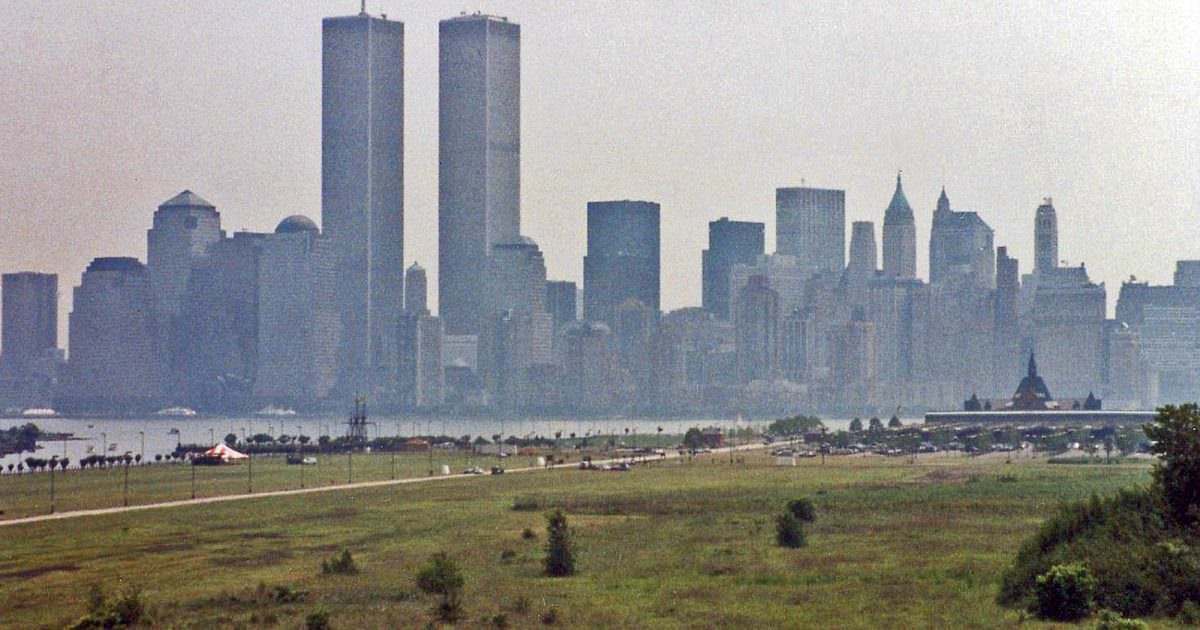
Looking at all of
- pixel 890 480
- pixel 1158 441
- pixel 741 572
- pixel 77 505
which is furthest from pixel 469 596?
pixel 890 480

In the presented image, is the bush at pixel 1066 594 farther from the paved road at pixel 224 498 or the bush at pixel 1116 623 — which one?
the paved road at pixel 224 498

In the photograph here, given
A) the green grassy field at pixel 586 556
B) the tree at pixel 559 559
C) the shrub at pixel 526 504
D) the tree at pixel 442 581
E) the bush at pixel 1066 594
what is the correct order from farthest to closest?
the shrub at pixel 526 504 < the tree at pixel 559 559 < the tree at pixel 442 581 < the green grassy field at pixel 586 556 < the bush at pixel 1066 594

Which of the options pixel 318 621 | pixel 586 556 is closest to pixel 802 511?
pixel 586 556

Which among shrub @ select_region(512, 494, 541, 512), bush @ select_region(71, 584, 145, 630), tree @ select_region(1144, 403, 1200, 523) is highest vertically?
tree @ select_region(1144, 403, 1200, 523)

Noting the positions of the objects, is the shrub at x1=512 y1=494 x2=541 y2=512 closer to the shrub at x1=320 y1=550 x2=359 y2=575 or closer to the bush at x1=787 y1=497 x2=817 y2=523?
the bush at x1=787 y1=497 x2=817 y2=523

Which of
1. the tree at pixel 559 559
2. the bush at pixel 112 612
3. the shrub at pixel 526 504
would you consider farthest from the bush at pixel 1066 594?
the shrub at pixel 526 504

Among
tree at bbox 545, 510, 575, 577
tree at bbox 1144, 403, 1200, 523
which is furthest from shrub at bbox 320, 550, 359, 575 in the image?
tree at bbox 1144, 403, 1200, 523
